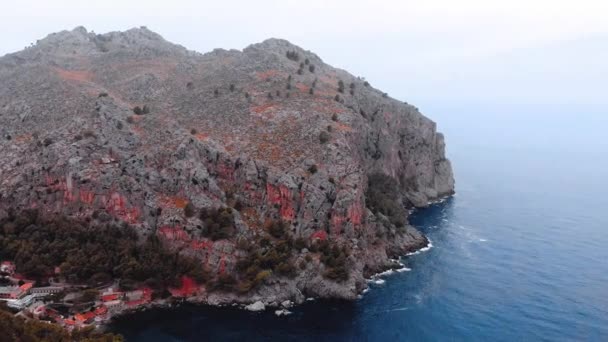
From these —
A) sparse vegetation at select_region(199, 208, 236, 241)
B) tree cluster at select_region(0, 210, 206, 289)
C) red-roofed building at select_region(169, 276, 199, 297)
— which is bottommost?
red-roofed building at select_region(169, 276, 199, 297)

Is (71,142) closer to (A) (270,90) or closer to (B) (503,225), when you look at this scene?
(A) (270,90)

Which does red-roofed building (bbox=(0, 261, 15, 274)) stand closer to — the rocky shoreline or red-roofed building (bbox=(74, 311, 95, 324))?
red-roofed building (bbox=(74, 311, 95, 324))

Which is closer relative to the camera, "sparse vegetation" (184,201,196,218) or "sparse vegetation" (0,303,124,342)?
"sparse vegetation" (0,303,124,342)

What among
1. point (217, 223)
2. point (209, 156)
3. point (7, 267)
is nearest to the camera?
point (7, 267)

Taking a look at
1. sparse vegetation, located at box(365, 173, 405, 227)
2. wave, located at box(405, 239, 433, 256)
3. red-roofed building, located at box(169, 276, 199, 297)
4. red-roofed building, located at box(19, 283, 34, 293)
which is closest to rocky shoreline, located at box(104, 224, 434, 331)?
red-roofed building, located at box(169, 276, 199, 297)

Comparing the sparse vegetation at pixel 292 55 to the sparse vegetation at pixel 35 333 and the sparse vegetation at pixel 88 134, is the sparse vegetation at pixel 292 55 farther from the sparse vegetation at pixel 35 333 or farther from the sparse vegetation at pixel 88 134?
the sparse vegetation at pixel 35 333

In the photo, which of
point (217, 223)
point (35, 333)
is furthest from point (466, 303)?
point (35, 333)

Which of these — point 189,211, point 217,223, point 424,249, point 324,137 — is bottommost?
point 424,249

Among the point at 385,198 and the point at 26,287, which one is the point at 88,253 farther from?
the point at 385,198
